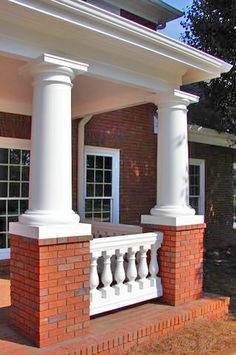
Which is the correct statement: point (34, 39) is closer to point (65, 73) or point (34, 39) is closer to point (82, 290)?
point (65, 73)

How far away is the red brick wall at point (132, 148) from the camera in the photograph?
927 centimetres

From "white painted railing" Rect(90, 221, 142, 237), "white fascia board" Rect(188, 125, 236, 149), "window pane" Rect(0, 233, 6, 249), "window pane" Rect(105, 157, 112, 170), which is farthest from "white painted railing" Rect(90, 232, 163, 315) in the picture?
"white fascia board" Rect(188, 125, 236, 149)

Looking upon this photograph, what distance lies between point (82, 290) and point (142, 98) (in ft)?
10.1

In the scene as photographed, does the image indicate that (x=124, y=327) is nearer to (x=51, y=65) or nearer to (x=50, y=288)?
(x=50, y=288)

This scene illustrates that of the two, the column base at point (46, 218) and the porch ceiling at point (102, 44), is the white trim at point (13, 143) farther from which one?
the column base at point (46, 218)

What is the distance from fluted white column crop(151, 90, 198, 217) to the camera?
575 centimetres

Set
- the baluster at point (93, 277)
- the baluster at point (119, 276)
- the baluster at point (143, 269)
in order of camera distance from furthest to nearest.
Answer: the baluster at point (143, 269) → the baluster at point (119, 276) → the baluster at point (93, 277)

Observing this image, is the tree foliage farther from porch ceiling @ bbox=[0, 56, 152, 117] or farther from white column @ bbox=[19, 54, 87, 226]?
white column @ bbox=[19, 54, 87, 226]

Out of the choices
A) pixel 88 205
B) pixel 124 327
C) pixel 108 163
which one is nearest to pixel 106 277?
pixel 124 327

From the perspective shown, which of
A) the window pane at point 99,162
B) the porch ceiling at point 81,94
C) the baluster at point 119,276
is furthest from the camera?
the window pane at point 99,162

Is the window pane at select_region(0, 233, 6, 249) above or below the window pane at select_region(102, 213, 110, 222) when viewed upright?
below

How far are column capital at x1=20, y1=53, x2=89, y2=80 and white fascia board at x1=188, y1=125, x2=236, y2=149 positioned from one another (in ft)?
22.1

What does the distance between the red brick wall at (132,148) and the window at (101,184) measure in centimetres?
15

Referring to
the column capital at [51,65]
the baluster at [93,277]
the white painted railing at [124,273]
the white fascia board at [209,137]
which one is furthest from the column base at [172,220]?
the white fascia board at [209,137]
